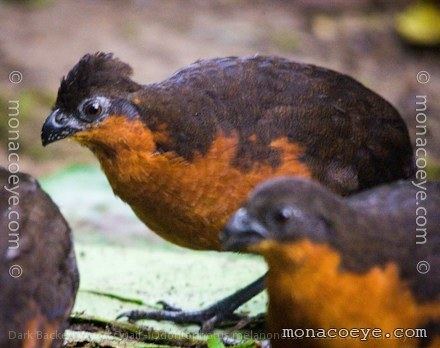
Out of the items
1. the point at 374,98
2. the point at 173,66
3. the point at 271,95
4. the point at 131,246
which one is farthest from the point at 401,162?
the point at 173,66

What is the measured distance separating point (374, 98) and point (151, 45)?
5.95m

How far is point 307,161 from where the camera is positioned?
554 centimetres

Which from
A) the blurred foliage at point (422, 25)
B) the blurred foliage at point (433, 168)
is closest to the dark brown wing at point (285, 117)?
the blurred foliage at point (433, 168)

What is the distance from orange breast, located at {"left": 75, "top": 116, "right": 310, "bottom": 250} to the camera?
5.36 metres

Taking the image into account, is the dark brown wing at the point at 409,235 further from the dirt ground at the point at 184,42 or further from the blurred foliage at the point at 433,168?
the dirt ground at the point at 184,42

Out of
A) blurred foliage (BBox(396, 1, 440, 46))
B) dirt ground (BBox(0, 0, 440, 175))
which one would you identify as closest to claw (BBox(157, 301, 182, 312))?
dirt ground (BBox(0, 0, 440, 175))

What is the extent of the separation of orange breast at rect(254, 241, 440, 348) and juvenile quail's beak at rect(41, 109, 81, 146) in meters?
1.70

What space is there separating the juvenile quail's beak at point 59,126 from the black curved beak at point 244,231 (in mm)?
1592

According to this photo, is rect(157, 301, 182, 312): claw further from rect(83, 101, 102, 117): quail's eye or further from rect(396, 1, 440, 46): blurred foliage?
rect(396, 1, 440, 46): blurred foliage

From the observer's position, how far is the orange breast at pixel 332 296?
399 cm

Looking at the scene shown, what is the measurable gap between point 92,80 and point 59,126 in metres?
0.30

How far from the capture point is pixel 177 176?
17.6 ft

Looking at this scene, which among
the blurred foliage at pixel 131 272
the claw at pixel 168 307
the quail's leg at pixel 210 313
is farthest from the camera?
the claw at pixel 168 307

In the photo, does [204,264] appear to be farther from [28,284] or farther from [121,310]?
[28,284]
